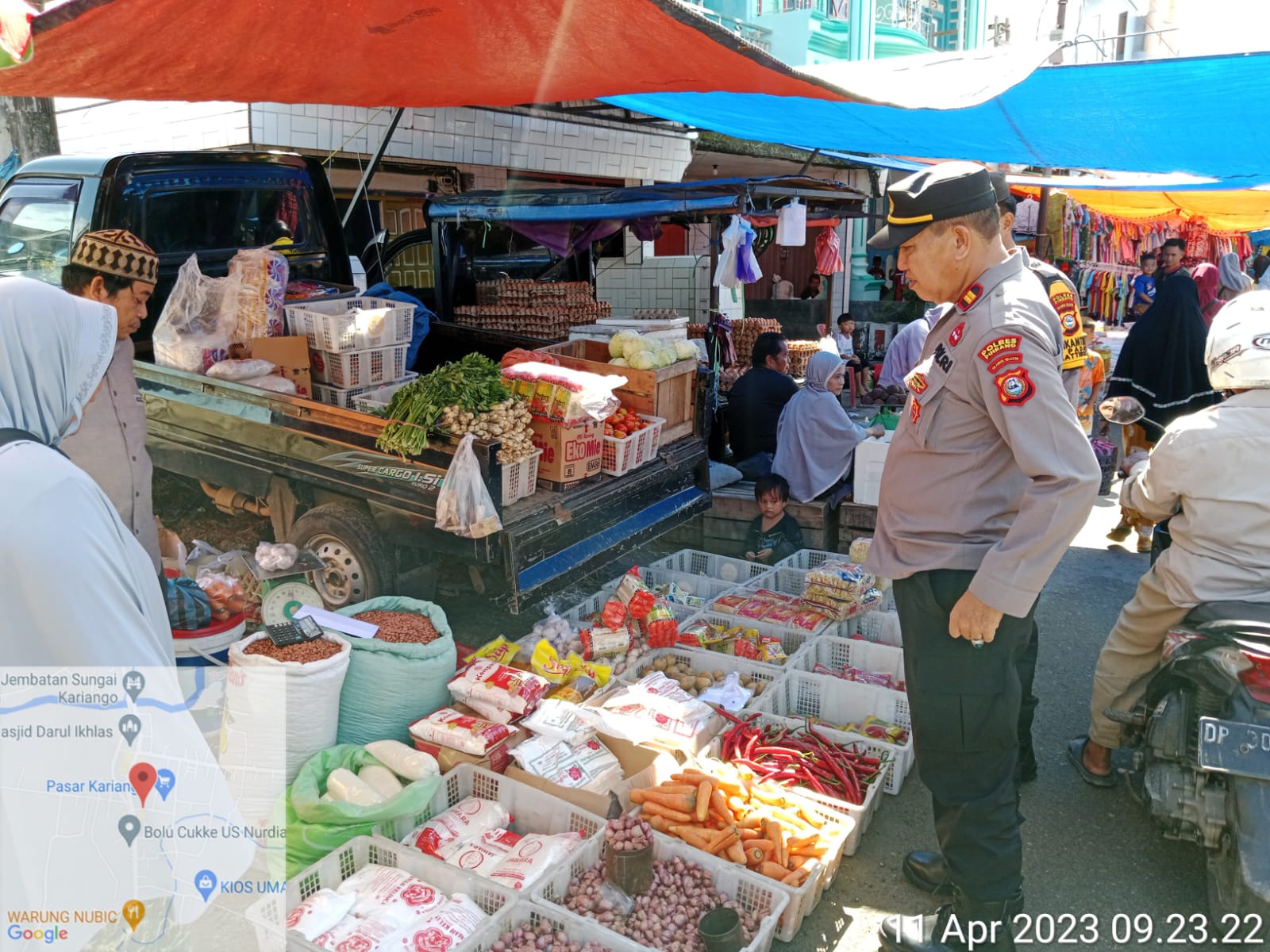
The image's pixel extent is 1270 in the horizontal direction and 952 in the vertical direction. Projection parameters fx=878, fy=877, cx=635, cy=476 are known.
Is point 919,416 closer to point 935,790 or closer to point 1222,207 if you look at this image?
point 935,790

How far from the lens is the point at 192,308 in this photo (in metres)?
5.12

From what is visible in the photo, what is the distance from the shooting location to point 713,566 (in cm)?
573

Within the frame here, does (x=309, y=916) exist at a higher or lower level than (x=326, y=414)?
lower

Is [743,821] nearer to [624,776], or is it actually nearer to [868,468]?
[624,776]

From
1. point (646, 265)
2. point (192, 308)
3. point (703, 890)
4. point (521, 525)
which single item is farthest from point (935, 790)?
point (646, 265)

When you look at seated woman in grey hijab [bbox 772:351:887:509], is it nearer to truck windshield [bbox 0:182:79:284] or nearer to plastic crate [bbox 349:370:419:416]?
plastic crate [bbox 349:370:419:416]

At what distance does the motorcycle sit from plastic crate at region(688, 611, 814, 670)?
164 centimetres

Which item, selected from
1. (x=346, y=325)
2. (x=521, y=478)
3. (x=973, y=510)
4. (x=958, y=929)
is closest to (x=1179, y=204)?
(x=521, y=478)

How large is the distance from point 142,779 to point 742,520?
4889 mm

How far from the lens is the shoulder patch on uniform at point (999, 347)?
2.30 meters

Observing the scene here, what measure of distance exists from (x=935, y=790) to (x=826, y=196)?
5490 mm

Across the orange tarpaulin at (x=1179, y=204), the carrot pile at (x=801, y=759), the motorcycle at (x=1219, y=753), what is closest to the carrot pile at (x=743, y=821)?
the carrot pile at (x=801, y=759)

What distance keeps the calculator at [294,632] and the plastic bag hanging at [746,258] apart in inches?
215

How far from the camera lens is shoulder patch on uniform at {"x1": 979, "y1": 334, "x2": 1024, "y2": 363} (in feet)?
7.55
